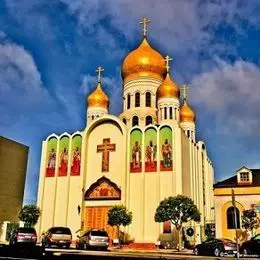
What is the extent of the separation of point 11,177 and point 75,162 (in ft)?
31.2

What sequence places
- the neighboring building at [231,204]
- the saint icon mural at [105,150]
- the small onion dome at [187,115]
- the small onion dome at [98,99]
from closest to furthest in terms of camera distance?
1. the neighboring building at [231,204]
2. the saint icon mural at [105,150]
3. the small onion dome at [98,99]
4. the small onion dome at [187,115]

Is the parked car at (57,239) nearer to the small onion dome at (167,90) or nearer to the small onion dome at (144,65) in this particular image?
the small onion dome at (167,90)

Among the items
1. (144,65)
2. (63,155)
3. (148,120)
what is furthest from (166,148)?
(144,65)

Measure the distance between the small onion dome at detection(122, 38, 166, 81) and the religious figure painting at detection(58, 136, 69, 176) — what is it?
13.3 m

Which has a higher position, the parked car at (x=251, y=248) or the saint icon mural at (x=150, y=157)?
the saint icon mural at (x=150, y=157)

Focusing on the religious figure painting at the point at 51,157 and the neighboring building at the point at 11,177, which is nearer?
the religious figure painting at the point at 51,157

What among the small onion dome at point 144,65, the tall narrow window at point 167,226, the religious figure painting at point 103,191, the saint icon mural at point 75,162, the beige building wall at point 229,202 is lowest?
the tall narrow window at point 167,226

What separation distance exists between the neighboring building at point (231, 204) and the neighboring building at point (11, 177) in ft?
80.6

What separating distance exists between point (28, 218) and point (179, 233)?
53.3 ft

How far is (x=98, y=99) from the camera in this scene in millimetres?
54438

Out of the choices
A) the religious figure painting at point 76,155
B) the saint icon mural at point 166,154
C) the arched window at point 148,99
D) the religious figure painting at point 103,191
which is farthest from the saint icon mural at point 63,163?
the arched window at point 148,99

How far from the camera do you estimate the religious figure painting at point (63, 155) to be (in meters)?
45.0

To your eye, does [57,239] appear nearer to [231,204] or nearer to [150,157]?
[150,157]

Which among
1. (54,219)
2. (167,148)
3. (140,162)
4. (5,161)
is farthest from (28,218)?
(167,148)
